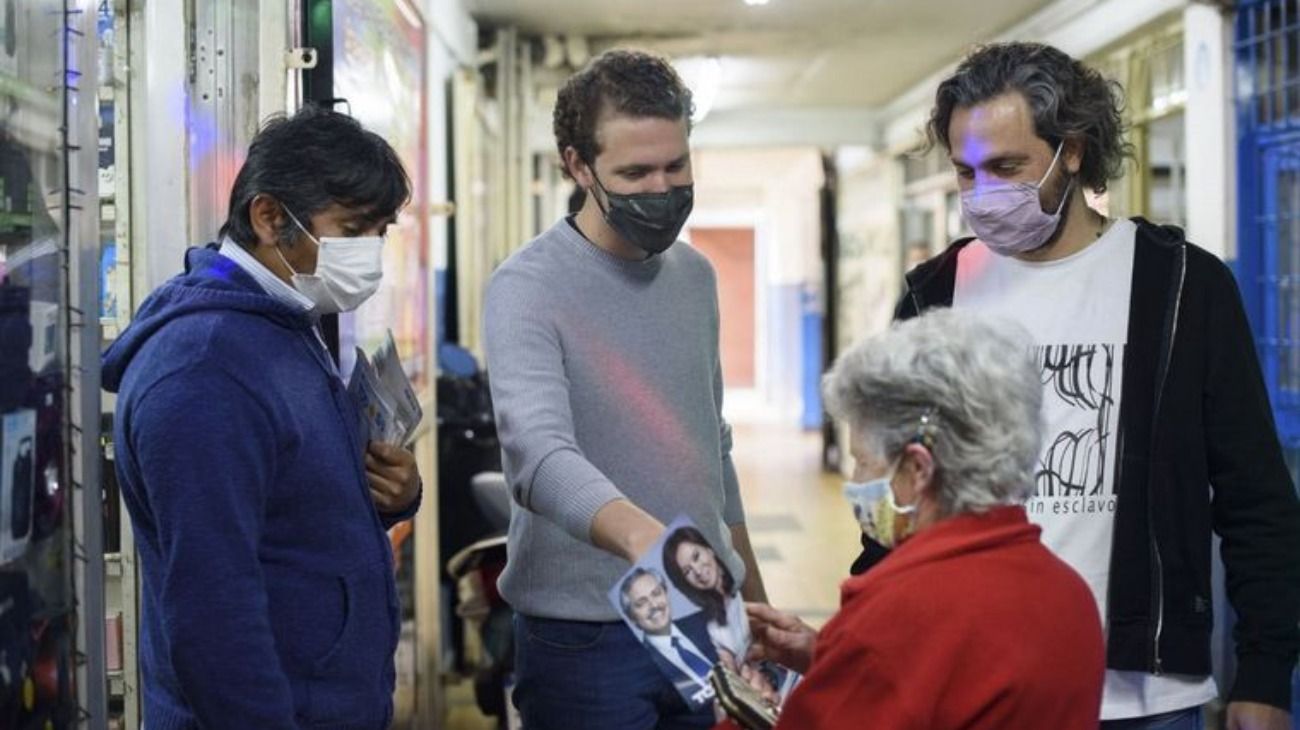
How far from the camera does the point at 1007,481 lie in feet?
4.40

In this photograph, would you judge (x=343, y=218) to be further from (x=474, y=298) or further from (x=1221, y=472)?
(x=474, y=298)

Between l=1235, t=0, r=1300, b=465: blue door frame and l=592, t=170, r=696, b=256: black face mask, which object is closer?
l=592, t=170, r=696, b=256: black face mask

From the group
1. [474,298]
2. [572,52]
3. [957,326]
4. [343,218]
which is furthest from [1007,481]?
[572,52]

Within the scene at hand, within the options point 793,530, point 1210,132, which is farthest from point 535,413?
point 793,530

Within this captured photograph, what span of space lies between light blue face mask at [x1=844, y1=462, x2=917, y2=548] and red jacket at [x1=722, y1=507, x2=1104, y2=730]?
0.06 m

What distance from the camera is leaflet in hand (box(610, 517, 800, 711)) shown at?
4.27 ft

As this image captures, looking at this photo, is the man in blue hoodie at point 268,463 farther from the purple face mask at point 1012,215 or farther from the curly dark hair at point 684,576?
the purple face mask at point 1012,215

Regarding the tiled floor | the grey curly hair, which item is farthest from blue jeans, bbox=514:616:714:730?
the tiled floor

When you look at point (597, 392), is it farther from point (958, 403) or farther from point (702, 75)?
point (702, 75)

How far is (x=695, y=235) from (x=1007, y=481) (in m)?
16.6

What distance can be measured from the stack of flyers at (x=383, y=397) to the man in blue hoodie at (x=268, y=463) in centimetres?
4

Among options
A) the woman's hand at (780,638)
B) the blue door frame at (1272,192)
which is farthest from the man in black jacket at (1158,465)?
the blue door frame at (1272,192)

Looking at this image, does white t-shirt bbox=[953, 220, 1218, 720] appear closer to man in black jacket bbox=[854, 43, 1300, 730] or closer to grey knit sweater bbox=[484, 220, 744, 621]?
man in black jacket bbox=[854, 43, 1300, 730]

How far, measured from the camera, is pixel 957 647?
1236 millimetres
